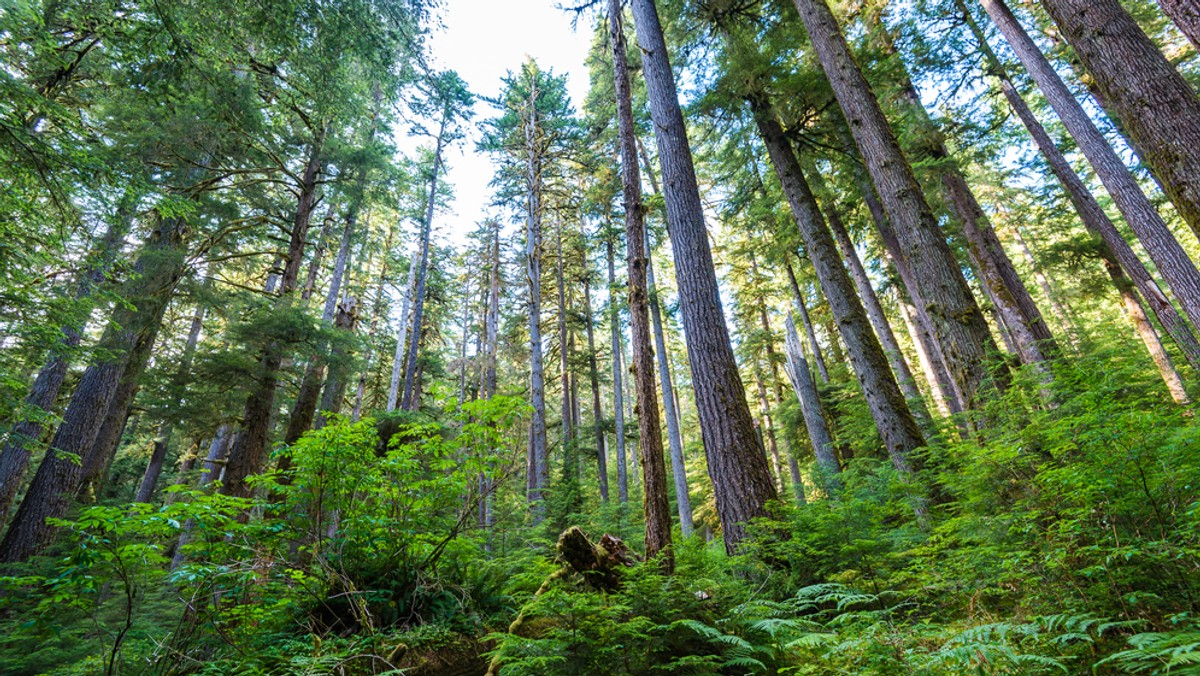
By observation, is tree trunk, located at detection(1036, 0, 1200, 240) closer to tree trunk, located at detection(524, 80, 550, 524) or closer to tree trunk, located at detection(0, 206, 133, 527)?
tree trunk, located at detection(524, 80, 550, 524)

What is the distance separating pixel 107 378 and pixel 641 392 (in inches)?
369

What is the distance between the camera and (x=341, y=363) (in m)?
9.07

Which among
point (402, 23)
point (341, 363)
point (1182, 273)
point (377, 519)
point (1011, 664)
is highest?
point (402, 23)

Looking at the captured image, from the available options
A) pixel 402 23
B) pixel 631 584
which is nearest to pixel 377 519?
pixel 631 584

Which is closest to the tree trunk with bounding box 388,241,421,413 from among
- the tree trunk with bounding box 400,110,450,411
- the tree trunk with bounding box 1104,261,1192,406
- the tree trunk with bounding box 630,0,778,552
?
the tree trunk with bounding box 400,110,450,411

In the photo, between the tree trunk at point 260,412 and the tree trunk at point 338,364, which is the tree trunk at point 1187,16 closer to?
the tree trunk at point 338,364

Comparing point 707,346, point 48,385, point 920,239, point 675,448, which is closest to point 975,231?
point 920,239

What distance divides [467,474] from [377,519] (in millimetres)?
812

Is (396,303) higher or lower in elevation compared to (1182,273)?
higher

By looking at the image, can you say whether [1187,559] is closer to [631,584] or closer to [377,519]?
[631,584]

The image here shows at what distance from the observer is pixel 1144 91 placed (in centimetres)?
381

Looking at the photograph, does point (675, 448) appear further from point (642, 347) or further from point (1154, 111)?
point (1154, 111)

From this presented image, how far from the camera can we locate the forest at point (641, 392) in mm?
2436

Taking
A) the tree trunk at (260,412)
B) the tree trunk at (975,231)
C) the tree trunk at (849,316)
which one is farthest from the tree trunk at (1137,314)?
the tree trunk at (260,412)
